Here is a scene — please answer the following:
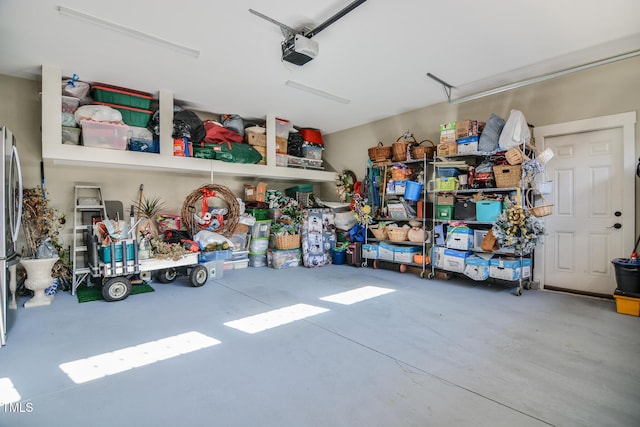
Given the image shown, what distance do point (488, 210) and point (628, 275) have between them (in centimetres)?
167

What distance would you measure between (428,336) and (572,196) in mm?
3314

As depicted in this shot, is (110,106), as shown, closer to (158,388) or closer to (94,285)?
(94,285)

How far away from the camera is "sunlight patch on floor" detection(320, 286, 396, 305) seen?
4148mm

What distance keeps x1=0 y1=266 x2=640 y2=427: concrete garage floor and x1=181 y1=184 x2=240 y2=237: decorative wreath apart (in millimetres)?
1618

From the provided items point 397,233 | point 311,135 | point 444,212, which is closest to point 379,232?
point 397,233

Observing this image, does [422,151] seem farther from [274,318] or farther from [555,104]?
[274,318]

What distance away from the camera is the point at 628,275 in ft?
11.7

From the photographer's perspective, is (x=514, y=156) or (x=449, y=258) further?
(x=449, y=258)

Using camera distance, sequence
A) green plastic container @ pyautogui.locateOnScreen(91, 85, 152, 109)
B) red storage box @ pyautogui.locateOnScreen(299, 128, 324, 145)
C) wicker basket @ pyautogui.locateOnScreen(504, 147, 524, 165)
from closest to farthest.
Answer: wicker basket @ pyautogui.locateOnScreen(504, 147, 524, 165)
green plastic container @ pyautogui.locateOnScreen(91, 85, 152, 109)
red storage box @ pyautogui.locateOnScreen(299, 128, 324, 145)

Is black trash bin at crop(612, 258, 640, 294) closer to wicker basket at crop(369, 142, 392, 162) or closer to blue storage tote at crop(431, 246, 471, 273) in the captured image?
blue storage tote at crop(431, 246, 471, 273)

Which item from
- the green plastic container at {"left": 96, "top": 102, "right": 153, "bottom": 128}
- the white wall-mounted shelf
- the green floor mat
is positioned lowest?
the green floor mat

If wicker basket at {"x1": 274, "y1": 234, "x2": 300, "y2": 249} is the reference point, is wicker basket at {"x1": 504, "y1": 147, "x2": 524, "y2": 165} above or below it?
above

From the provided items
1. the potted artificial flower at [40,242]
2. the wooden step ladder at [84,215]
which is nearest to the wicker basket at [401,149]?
the wooden step ladder at [84,215]

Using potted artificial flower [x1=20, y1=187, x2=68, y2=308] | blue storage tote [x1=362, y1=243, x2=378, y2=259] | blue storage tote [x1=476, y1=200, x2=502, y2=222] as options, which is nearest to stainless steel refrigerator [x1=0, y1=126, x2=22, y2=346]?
potted artificial flower [x1=20, y1=187, x2=68, y2=308]
